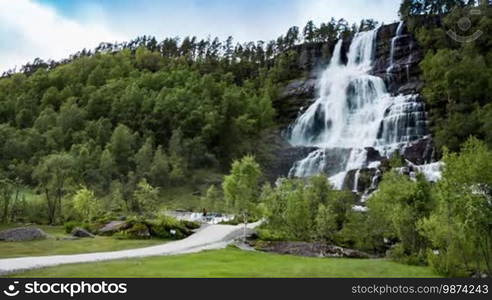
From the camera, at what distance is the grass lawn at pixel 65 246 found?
85.5ft

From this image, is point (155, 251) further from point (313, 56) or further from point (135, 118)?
point (313, 56)

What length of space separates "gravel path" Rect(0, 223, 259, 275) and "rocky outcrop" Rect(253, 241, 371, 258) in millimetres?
3091

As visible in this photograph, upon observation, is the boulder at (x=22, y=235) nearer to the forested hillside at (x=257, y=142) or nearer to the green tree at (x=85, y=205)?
the forested hillside at (x=257, y=142)

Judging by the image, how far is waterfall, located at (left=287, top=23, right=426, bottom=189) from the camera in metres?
68.6

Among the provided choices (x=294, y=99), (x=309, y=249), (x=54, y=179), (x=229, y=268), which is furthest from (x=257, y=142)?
(x=229, y=268)

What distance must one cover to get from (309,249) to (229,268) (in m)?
10.3

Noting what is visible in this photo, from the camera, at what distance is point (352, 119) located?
78188 millimetres

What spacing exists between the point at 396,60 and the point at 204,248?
→ 6667 cm

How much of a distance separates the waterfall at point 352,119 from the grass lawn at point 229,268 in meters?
36.8

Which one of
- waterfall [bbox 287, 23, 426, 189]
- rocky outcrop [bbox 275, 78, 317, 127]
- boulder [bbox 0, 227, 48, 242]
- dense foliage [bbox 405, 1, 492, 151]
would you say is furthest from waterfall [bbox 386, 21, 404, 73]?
boulder [bbox 0, 227, 48, 242]

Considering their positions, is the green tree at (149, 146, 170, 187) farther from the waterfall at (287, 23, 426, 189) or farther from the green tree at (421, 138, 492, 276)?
the green tree at (421, 138, 492, 276)

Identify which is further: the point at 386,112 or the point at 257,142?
the point at 257,142

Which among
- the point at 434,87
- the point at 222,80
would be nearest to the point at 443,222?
the point at 434,87

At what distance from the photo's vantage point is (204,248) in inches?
1165
